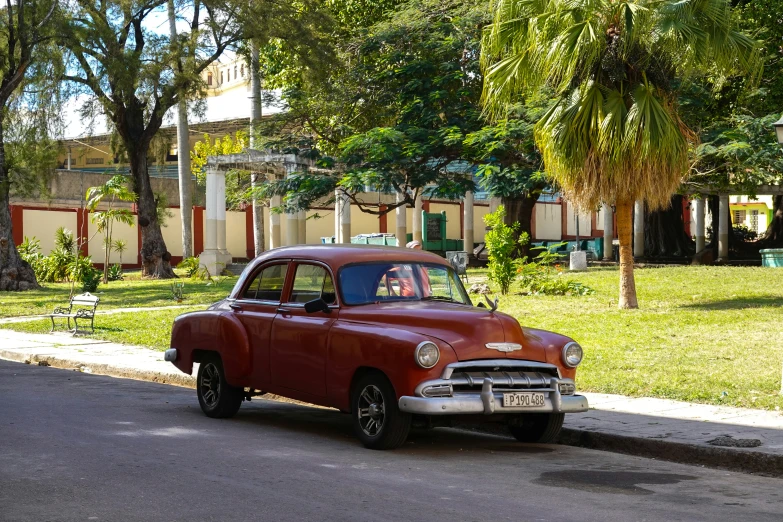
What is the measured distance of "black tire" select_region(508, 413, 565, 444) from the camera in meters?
9.14

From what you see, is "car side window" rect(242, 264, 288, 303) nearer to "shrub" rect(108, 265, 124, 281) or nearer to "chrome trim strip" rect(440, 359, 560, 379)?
"chrome trim strip" rect(440, 359, 560, 379)

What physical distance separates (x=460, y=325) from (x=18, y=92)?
30398 millimetres

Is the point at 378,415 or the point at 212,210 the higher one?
the point at 212,210

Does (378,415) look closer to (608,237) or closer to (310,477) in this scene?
(310,477)

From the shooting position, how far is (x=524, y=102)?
29.4 metres

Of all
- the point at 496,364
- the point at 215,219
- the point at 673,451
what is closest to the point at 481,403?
the point at 496,364

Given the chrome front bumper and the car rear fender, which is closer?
the chrome front bumper

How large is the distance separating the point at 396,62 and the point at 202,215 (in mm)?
21822

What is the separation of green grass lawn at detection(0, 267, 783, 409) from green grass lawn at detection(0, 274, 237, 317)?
46 mm

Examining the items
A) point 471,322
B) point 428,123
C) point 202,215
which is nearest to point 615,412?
point 471,322

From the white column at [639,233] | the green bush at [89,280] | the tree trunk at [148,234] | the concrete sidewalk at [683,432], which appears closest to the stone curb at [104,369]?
the concrete sidewalk at [683,432]

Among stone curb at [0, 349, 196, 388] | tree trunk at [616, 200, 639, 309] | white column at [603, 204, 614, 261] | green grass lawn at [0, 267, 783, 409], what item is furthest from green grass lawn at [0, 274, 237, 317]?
white column at [603, 204, 614, 261]

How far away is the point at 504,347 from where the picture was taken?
27.9 feet

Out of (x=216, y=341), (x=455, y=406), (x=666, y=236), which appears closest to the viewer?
(x=455, y=406)
